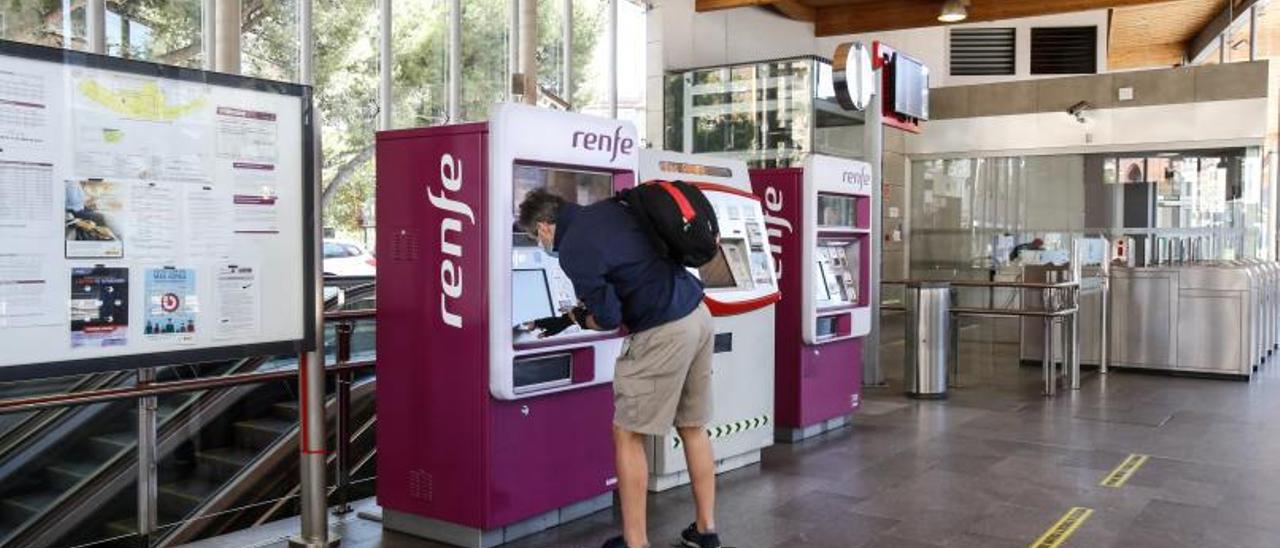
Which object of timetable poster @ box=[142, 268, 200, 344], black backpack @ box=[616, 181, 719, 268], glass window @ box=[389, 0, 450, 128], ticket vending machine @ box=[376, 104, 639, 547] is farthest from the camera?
glass window @ box=[389, 0, 450, 128]

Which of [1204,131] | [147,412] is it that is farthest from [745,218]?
[1204,131]

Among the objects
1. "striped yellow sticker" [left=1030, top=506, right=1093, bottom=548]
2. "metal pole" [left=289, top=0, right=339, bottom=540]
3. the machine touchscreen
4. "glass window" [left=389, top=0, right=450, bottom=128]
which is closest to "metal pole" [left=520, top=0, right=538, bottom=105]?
"glass window" [left=389, top=0, right=450, bottom=128]

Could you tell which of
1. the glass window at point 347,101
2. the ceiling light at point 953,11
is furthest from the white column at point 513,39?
the ceiling light at point 953,11

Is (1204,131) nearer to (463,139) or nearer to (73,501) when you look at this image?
(463,139)

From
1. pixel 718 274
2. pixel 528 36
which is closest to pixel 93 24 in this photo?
pixel 528 36

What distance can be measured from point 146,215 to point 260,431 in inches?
141

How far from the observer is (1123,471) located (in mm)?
5348

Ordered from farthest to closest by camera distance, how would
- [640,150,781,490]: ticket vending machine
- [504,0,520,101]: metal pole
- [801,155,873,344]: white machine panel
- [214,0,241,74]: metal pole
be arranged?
[504,0,520,101]: metal pole → [214,0,241,74]: metal pole → [801,155,873,344]: white machine panel → [640,150,781,490]: ticket vending machine

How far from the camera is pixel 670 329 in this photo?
11.7 feet

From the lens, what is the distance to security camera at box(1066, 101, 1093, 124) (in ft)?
38.3

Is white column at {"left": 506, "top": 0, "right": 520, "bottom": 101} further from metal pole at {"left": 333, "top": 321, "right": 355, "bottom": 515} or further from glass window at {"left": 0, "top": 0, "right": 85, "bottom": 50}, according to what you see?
metal pole at {"left": 333, "top": 321, "right": 355, "bottom": 515}

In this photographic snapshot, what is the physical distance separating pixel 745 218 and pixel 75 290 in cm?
310

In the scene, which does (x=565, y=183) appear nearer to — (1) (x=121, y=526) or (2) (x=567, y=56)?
(1) (x=121, y=526)

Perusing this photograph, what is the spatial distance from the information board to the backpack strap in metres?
1.24
